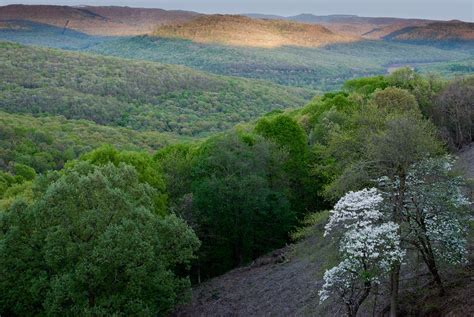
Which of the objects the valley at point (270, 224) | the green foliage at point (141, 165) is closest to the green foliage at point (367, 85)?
the valley at point (270, 224)

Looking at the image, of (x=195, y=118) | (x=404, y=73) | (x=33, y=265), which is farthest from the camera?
(x=195, y=118)

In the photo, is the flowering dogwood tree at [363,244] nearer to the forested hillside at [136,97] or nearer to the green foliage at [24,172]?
the green foliage at [24,172]

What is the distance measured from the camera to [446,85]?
49.4 metres

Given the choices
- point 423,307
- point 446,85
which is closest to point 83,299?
point 423,307

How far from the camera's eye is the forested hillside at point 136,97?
155250 millimetres

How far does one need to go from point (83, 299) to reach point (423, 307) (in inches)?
470

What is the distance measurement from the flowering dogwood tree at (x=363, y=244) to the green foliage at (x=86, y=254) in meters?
8.73

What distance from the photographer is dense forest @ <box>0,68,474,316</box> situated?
14.6 m

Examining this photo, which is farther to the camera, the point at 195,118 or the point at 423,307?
the point at 195,118

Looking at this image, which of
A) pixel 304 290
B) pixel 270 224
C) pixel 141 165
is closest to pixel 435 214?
pixel 304 290

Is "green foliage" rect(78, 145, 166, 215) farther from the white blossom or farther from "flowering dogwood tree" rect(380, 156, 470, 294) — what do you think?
"flowering dogwood tree" rect(380, 156, 470, 294)

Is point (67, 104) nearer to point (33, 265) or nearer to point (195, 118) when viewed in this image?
point (195, 118)

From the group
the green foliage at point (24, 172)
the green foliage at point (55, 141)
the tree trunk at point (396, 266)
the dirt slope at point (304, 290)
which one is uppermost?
the tree trunk at point (396, 266)

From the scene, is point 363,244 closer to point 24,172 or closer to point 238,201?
point 238,201
